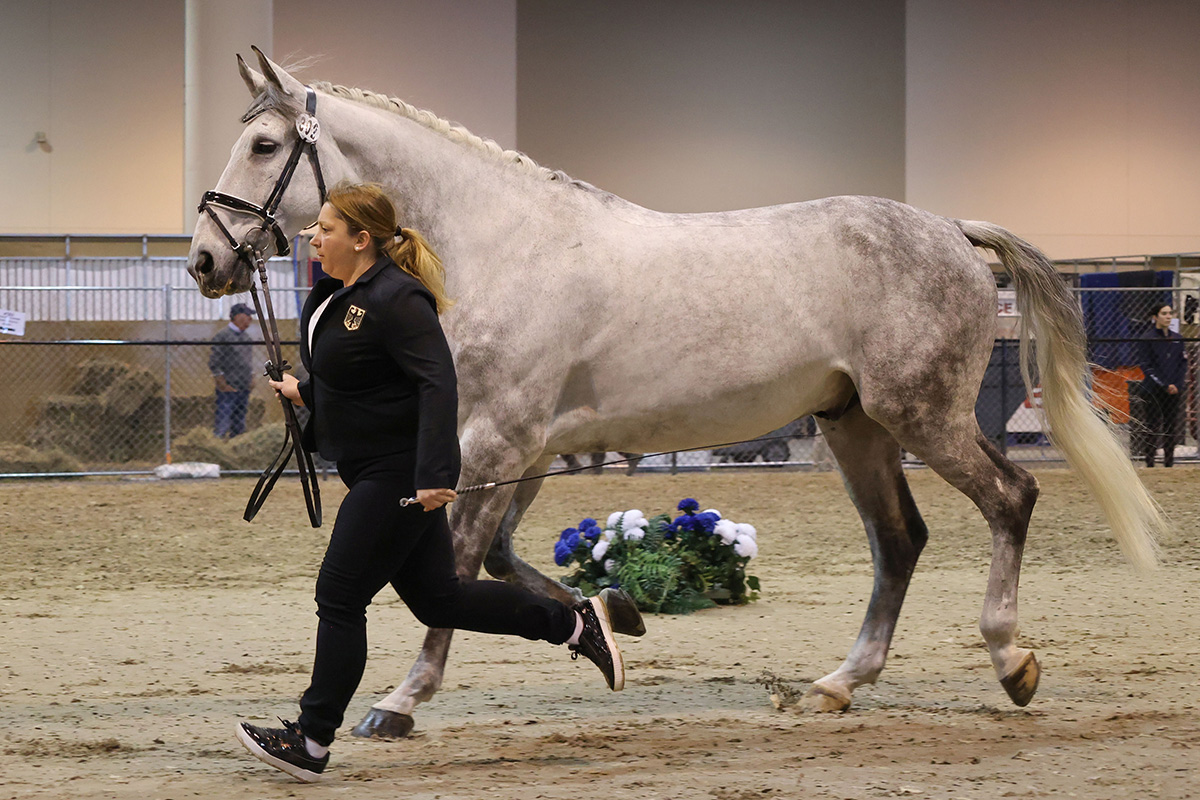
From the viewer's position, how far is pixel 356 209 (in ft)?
11.4

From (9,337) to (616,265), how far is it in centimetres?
1092

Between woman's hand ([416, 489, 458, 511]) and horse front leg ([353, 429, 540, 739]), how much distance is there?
0.73 meters

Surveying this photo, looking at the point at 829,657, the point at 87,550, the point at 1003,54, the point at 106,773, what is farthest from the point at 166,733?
the point at 1003,54

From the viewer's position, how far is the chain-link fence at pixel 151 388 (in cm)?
1287

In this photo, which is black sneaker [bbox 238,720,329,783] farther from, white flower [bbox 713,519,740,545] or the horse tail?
white flower [bbox 713,519,740,545]

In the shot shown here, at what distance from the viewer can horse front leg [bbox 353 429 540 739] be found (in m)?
4.04

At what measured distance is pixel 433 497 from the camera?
10.8 ft

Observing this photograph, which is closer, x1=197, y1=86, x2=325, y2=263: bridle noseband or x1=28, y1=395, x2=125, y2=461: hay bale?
x1=197, y1=86, x2=325, y2=263: bridle noseband

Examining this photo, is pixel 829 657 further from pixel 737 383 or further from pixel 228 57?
pixel 228 57

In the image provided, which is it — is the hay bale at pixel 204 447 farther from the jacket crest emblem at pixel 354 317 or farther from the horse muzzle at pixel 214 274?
the jacket crest emblem at pixel 354 317

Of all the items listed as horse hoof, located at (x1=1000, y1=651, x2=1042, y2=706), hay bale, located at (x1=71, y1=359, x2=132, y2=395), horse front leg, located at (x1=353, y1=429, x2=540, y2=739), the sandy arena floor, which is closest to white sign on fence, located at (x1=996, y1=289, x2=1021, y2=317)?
the sandy arena floor

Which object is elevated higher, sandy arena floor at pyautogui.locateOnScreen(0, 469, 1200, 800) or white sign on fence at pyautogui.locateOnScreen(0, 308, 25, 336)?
white sign on fence at pyautogui.locateOnScreen(0, 308, 25, 336)

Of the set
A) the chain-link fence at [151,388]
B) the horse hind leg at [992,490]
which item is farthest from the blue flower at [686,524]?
the chain-link fence at [151,388]

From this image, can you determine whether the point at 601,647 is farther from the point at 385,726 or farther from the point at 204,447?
the point at 204,447
